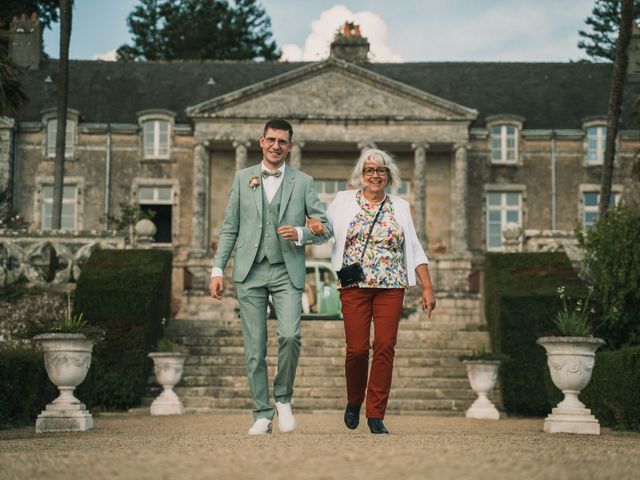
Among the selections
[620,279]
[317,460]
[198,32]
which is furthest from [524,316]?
[198,32]

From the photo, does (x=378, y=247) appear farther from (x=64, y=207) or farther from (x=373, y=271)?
(x=64, y=207)

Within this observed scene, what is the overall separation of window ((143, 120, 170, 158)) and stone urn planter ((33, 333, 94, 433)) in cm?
2668

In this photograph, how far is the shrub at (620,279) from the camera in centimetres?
1656

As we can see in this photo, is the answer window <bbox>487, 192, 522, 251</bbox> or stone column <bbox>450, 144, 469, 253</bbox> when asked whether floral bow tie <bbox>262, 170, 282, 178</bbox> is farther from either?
window <bbox>487, 192, 522, 251</bbox>

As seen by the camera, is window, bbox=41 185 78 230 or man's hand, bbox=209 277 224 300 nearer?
man's hand, bbox=209 277 224 300

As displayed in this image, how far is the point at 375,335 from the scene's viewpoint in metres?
8.60

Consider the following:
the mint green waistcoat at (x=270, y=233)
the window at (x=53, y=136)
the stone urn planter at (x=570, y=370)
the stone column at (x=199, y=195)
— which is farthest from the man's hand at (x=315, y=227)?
the window at (x=53, y=136)

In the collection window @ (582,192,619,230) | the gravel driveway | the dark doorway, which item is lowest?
the gravel driveway

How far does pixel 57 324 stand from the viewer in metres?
12.5

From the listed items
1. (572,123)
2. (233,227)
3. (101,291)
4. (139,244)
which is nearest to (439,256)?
(572,123)

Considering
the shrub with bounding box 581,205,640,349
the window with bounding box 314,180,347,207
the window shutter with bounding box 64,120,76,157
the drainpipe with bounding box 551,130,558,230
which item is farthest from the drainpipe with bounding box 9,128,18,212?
the shrub with bounding box 581,205,640,349

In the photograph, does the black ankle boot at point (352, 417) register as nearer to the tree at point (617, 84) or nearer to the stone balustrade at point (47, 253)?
the stone balustrade at point (47, 253)

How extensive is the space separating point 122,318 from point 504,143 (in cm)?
2279

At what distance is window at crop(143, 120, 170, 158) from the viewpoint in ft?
126
